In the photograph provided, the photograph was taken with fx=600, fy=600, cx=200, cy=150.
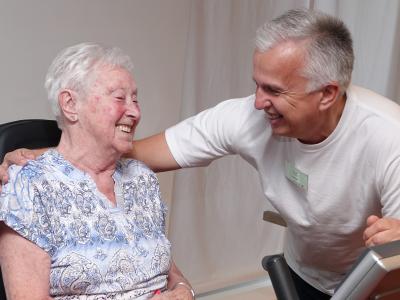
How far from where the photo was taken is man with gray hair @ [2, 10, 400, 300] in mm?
1584

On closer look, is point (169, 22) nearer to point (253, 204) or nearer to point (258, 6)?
point (258, 6)

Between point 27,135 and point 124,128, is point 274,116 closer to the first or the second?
point 124,128

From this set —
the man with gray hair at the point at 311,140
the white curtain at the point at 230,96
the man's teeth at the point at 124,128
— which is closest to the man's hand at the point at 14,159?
the man with gray hair at the point at 311,140

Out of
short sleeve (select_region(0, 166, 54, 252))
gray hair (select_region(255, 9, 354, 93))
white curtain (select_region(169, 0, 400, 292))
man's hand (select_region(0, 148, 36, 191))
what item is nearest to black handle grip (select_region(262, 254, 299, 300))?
gray hair (select_region(255, 9, 354, 93))

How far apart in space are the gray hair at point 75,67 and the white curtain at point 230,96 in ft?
3.91

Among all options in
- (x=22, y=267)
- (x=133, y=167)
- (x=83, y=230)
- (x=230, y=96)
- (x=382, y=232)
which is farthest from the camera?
(x=230, y=96)

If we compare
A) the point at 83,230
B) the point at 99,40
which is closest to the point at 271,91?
the point at 83,230

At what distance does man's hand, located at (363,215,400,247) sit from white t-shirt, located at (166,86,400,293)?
354 millimetres

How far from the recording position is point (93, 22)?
99.2 inches

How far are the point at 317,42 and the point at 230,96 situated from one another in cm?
148

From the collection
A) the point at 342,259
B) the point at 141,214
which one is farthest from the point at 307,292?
the point at 141,214

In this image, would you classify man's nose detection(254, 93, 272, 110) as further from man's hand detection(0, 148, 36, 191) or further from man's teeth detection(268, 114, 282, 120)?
man's hand detection(0, 148, 36, 191)

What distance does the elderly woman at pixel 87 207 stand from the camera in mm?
1496

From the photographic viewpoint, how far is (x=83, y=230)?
5.18ft
